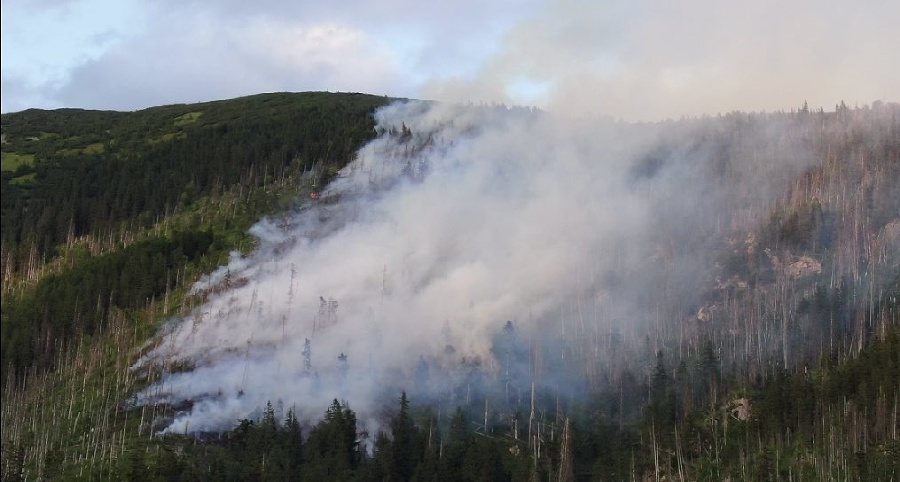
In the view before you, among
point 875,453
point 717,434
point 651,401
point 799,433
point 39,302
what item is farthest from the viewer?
point 39,302

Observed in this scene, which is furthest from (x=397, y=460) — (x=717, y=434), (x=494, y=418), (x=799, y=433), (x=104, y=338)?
(x=104, y=338)

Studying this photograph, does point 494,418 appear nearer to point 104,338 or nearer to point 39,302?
point 104,338

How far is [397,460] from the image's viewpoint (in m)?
151

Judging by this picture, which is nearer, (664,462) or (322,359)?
(664,462)

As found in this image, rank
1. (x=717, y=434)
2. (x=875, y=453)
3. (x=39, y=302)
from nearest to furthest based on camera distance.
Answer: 1. (x=875, y=453)
2. (x=717, y=434)
3. (x=39, y=302)

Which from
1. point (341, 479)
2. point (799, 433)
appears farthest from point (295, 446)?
point (799, 433)

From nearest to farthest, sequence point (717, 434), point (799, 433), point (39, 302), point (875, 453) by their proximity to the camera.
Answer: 1. point (875, 453)
2. point (799, 433)
3. point (717, 434)
4. point (39, 302)

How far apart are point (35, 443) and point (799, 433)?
125978 millimetres

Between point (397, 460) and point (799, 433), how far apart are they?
66265mm

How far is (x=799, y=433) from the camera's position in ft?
487

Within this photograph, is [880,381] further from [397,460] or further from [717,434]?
[397,460]

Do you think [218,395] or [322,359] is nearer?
[218,395]

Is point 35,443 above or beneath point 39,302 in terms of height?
beneath

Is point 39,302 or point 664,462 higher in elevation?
point 39,302
